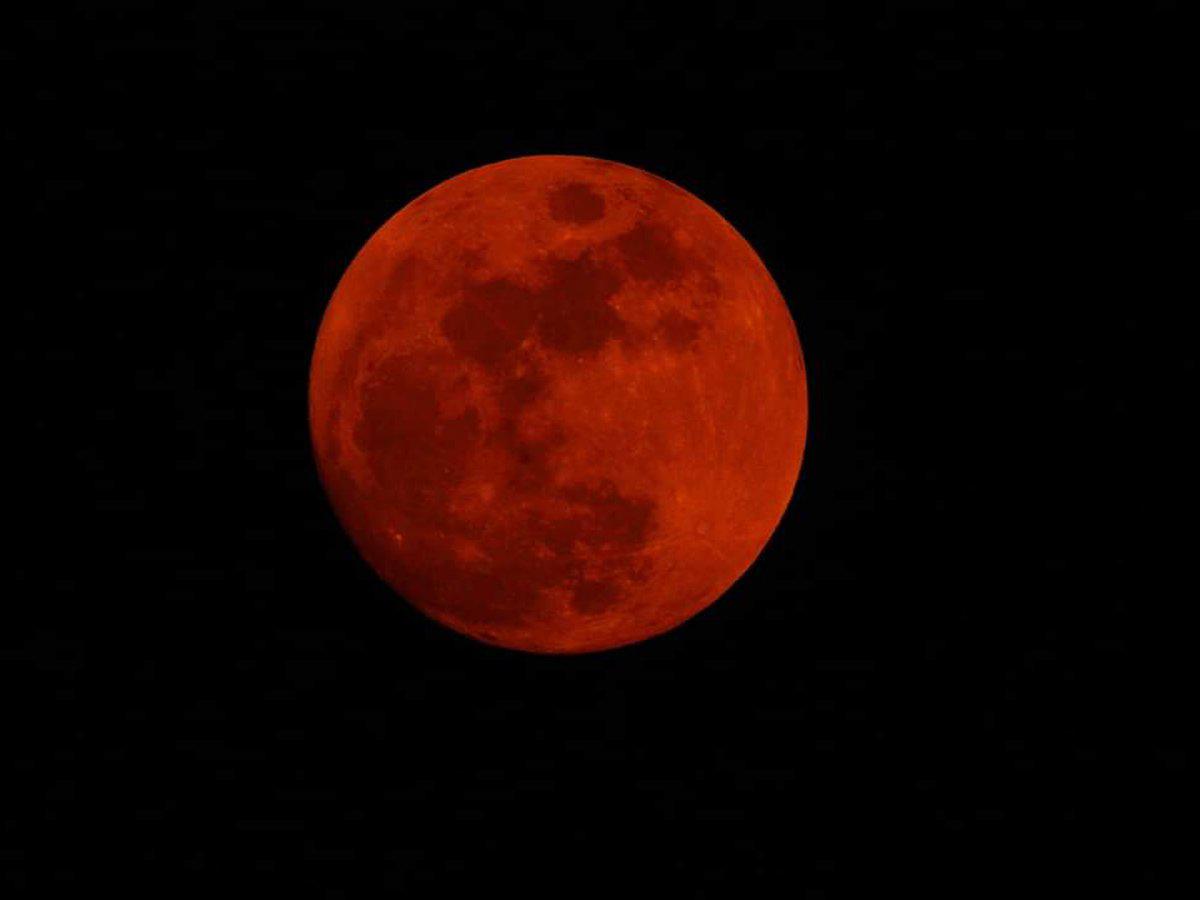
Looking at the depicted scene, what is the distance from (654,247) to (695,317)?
0.33 metres

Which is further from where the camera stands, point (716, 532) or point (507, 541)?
point (716, 532)

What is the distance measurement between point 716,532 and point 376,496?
1.38 metres

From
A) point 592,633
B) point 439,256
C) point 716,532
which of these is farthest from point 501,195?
point 592,633

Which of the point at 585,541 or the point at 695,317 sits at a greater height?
the point at 695,317

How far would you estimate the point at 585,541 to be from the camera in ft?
10.9

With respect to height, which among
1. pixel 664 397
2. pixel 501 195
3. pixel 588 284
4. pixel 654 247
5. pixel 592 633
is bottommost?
pixel 592 633

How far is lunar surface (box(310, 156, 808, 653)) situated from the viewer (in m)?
3.17

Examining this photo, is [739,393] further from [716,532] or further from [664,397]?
[716,532]

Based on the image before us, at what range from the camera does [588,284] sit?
10.6 feet

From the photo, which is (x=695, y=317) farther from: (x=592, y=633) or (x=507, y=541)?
(x=592, y=633)

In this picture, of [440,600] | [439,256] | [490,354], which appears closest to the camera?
[490,354]

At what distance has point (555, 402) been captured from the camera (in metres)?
3.14

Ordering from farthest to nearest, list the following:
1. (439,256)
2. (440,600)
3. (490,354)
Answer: (440,600) < (439,256) < (490,354)

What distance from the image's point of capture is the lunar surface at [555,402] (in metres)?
3.17
